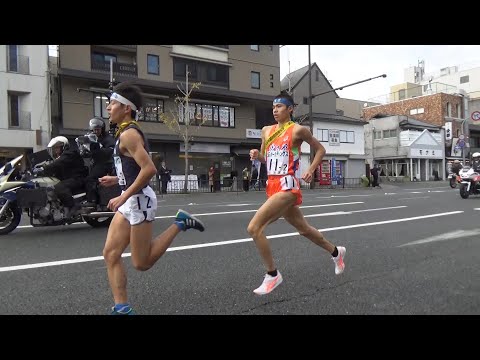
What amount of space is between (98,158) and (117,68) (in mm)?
21180

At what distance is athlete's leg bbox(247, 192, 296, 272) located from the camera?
392 centimetres

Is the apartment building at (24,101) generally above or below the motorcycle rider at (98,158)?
above

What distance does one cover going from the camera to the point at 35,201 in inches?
281

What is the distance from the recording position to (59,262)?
17.4ft

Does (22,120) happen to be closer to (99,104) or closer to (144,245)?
(99,104)

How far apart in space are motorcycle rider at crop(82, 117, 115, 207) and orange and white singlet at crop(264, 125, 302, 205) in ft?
14.9

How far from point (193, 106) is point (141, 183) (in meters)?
27.8

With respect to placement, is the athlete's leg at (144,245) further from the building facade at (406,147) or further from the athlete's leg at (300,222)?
the building facade at (406,147)

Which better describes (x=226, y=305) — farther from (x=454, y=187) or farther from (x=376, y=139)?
(x=376, y=139)

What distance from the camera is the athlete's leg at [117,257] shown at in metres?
3.07

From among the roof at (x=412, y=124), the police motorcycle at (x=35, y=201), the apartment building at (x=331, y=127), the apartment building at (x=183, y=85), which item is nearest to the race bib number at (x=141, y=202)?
the police motorcycle at (x=35, y=201)

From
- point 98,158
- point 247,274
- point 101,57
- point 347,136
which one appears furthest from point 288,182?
point 347,136

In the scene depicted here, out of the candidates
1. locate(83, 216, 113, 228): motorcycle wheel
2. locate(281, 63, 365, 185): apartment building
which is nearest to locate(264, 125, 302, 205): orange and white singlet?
locate(83, 216, 113, 228): motorcycle wheel

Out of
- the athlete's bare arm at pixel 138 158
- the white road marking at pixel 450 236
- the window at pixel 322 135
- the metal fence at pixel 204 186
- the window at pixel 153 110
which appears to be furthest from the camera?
the window at pixel 322 135
